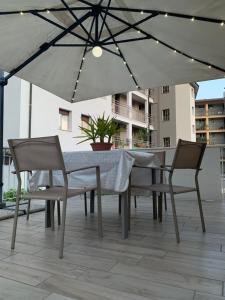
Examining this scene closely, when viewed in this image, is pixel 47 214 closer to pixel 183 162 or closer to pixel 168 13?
pixel 183 162

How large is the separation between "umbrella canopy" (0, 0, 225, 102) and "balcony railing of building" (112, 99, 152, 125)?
1095cm

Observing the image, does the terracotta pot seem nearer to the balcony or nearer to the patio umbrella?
the patio umbrella

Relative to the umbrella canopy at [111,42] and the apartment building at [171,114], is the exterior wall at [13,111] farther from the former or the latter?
the apartment building at [171,114]

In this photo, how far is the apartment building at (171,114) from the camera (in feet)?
68.4

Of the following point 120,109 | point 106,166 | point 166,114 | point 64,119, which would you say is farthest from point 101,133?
point 166,114

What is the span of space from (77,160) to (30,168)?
0.52 m

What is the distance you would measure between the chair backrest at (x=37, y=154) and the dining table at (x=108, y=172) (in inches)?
19.7

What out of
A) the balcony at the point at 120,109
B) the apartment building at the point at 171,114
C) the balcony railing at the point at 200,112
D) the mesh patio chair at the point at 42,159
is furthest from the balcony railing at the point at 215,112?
the mesh patio chair at the point at 42,159

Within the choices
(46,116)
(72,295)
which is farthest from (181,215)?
(46,116)

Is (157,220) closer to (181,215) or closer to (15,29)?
(181,215)

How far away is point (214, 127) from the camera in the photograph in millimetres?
34844

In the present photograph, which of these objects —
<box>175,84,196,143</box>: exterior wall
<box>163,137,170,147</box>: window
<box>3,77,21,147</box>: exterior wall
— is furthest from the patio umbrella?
<box>175,84,196,143</box>: exterior wall

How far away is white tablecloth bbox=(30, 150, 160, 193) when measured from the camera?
7.04 ft

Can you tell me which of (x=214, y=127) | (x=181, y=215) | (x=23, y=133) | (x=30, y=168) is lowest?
(x=181, y=215)
